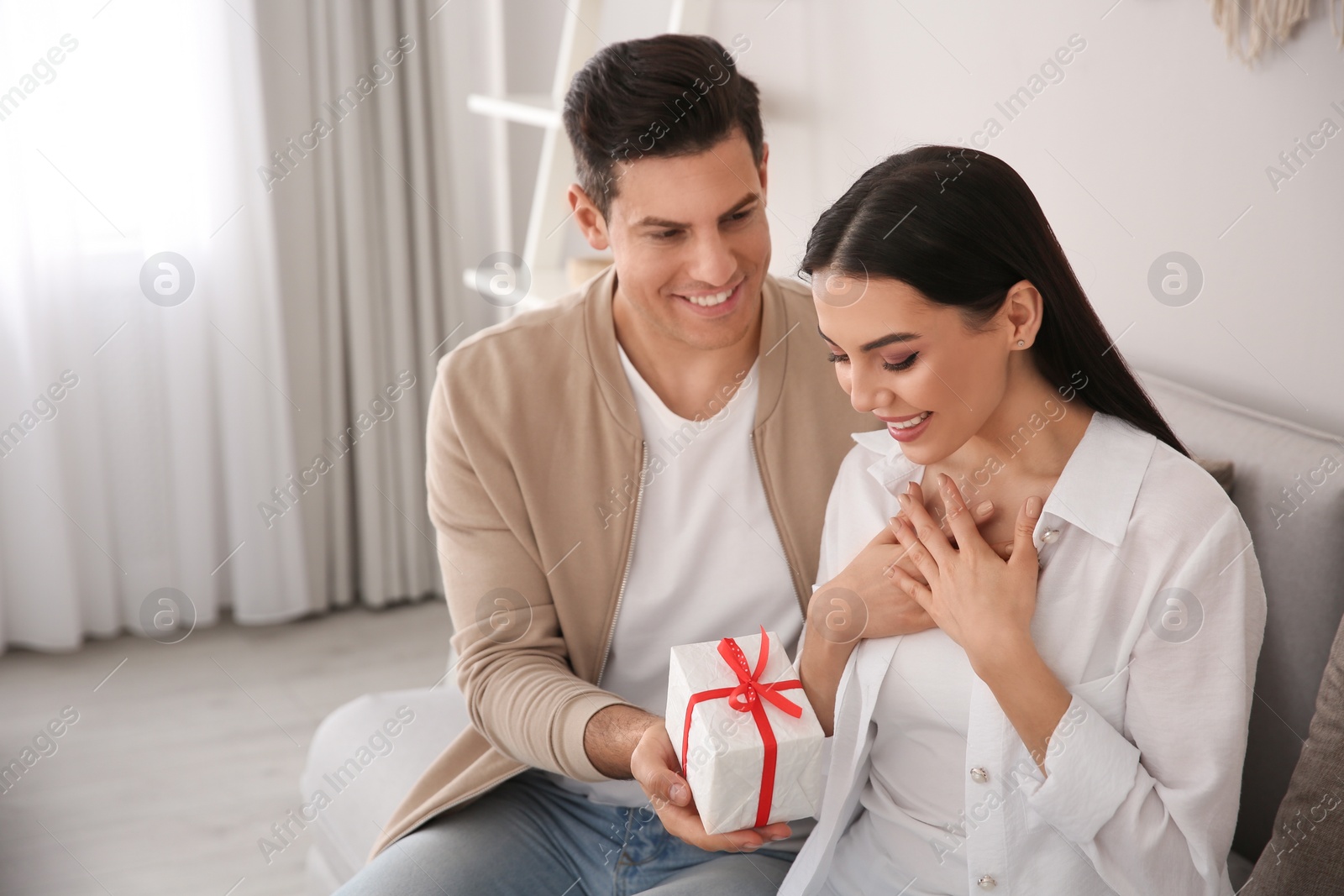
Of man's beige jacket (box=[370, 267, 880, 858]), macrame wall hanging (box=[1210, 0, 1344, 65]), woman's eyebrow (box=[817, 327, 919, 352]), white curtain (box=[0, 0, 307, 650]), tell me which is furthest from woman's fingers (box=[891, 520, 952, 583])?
white curtain (box=[0, 0, 307, 650])

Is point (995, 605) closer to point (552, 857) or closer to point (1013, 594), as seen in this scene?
point (1013, 594)

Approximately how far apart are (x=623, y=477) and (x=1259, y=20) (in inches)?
38.9

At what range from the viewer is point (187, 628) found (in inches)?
130

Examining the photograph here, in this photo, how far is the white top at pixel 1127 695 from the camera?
1.05 meters

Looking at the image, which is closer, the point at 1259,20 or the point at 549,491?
the point at 1259,20

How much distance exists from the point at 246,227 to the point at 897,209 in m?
2.47

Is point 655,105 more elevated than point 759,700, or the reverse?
point 655,105

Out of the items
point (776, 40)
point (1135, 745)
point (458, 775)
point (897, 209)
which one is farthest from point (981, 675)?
point (776, 40)

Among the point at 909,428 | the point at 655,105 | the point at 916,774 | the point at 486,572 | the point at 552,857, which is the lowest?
the point at 552,857

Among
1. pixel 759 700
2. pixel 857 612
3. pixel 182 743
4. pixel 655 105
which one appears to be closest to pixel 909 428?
pixel 857 612

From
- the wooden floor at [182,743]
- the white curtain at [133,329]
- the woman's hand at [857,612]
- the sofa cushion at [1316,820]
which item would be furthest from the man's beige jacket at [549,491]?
the white curtain at [133,329]

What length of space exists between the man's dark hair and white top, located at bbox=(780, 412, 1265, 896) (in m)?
0.61

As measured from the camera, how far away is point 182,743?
2746mm

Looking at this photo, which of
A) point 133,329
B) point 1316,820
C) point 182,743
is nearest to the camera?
point 1316,820
